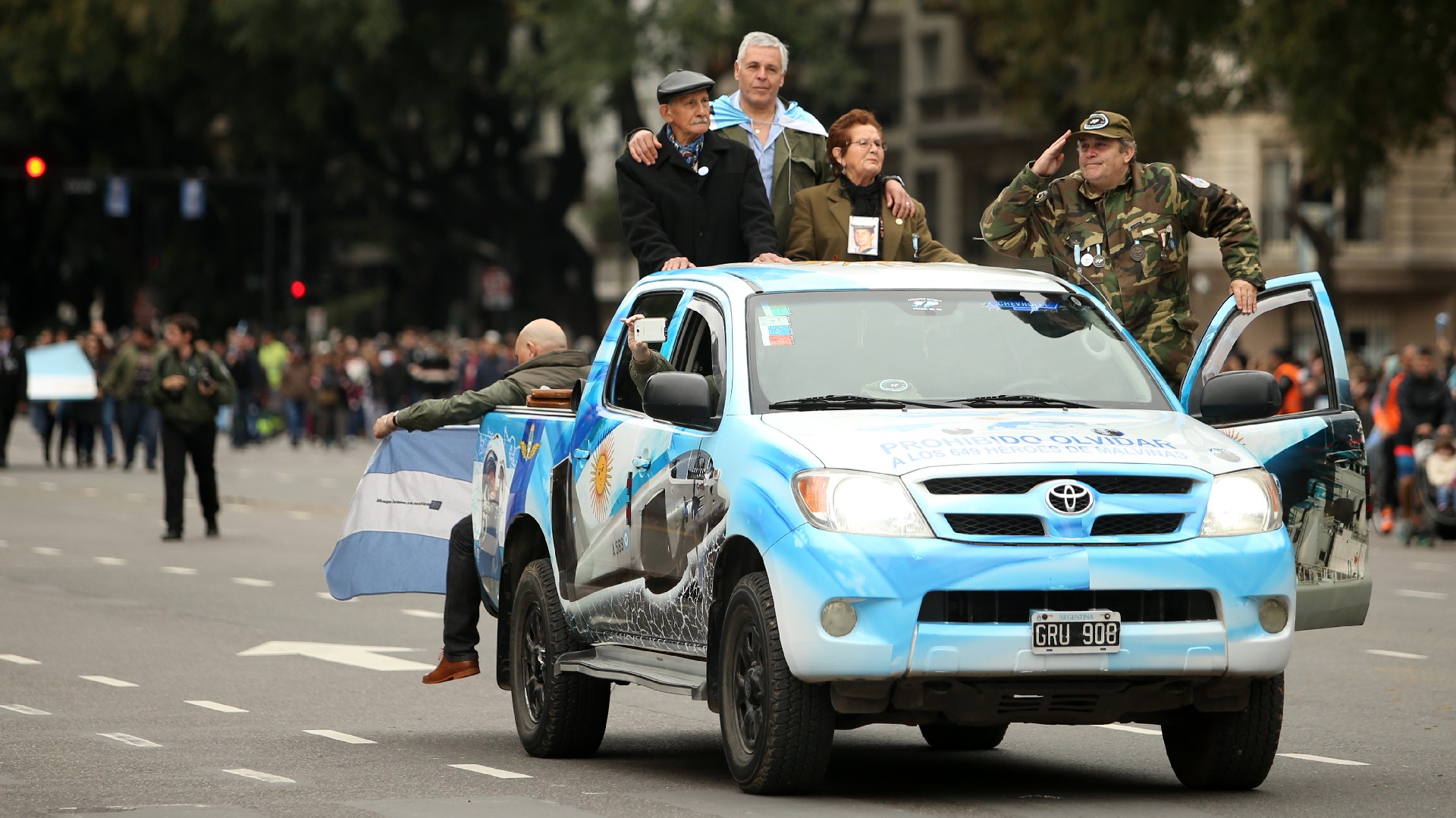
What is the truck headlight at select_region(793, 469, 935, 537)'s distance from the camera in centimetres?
734

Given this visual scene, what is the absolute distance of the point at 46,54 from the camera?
5091cm

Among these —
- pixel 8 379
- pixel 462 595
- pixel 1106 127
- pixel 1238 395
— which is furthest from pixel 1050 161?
pixel 8 379

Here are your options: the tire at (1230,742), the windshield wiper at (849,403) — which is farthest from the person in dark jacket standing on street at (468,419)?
the tire at (1230,742)

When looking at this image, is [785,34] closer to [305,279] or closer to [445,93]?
[445,93]

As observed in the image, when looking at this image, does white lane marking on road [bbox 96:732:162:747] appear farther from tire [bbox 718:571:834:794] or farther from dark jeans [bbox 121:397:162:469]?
dark jeans [bbox 121:397:162:469]

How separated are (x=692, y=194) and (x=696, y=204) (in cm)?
5

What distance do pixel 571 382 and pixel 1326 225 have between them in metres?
→ 41.3

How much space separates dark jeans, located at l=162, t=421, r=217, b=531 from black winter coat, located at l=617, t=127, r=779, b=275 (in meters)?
12.2

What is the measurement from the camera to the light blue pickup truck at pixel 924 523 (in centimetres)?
732

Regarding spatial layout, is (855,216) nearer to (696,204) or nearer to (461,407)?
(696,204)

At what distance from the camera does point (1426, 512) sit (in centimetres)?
2350

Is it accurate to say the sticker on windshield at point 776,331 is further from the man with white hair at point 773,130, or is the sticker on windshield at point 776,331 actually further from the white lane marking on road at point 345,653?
the white lane marking on road at point 345,653

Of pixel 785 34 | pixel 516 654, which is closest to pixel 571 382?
pixel 516 654

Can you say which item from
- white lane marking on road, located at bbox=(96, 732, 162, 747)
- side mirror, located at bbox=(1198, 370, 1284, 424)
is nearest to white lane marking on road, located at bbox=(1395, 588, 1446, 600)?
side mirror, located at bbox=(1198, 370, 1284, 424)
